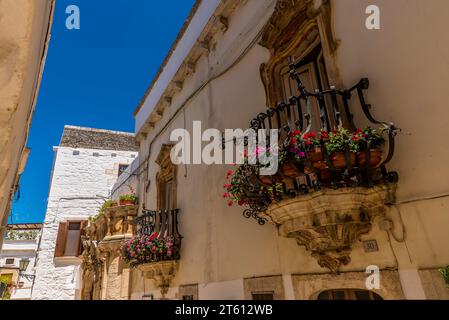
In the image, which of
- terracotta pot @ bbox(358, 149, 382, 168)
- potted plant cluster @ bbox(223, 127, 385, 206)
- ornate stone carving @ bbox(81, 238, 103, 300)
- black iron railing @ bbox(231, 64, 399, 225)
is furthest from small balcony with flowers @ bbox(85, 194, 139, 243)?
terracotta pot @ bbox(358, 149, 382, 168)

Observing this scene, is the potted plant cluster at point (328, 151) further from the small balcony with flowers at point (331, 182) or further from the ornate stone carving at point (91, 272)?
the ornate stone carving at point (91, 272)

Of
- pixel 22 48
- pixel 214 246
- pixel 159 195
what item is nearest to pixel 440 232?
pixel 22 48

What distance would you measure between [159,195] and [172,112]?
2272mm

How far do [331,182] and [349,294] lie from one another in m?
Answer: 1.24

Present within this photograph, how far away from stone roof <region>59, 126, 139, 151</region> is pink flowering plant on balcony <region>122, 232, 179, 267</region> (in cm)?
1283

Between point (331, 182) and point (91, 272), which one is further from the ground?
point (91, 272)

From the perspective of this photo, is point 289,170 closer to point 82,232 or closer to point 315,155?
point 315,155

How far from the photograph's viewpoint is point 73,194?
54.0 ft

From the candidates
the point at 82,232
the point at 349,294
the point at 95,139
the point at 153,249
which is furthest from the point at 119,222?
the point at 95,139

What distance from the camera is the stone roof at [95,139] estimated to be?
18066mm

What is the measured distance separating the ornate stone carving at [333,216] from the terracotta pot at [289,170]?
0.76 feet

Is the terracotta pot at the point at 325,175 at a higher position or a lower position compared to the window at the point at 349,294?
higher

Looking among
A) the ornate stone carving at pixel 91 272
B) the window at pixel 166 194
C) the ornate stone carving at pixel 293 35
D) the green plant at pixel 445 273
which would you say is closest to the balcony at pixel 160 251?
the window at pixel 166 194
